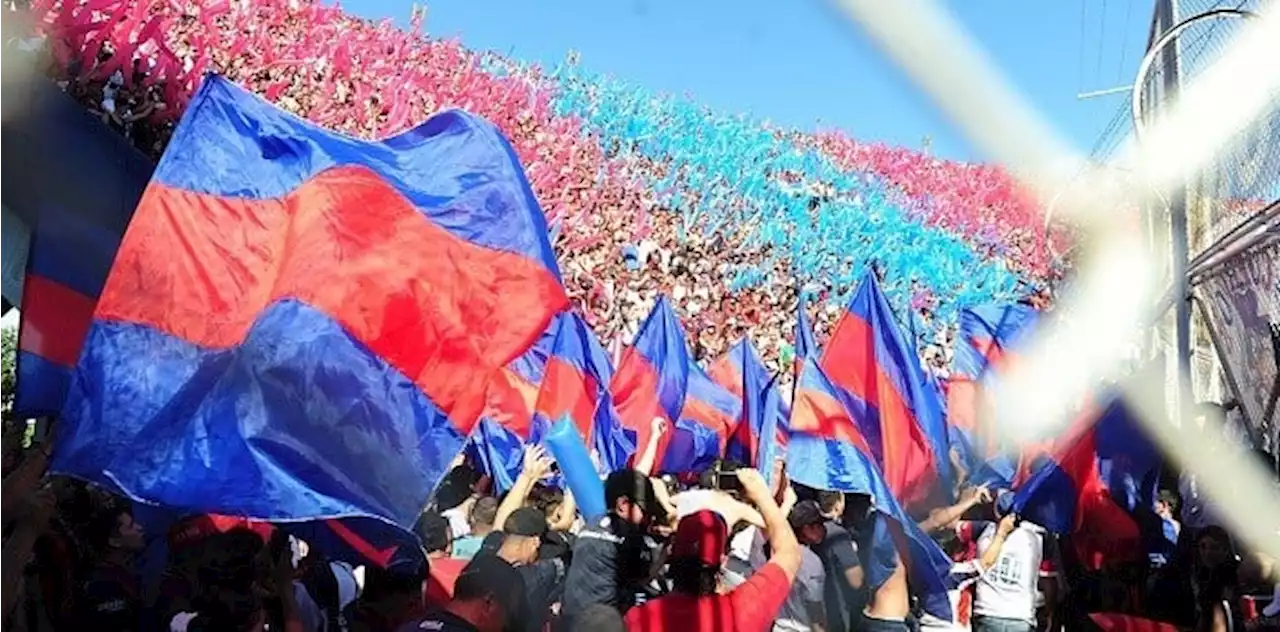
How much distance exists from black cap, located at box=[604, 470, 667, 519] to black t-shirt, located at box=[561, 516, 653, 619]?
0.09 metres

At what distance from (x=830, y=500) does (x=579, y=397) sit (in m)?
3.88

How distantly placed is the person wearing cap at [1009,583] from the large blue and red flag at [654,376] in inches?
144

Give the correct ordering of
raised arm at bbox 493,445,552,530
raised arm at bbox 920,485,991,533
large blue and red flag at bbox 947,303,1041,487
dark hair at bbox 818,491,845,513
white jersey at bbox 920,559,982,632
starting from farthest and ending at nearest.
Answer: large blue and red flag at bbox 947,303,1041,487, white jersey at bbox 920,559,982,632, raised arm at bbox 920,485,991,533, dark hair at bbox 818,491,845,513, raised arm at bbox 493,445,552,530

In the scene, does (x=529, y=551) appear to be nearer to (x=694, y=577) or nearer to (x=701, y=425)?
(x=694, y=577)

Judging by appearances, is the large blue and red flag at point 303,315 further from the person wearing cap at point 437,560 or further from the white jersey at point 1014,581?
the white jersey at point 1014,581

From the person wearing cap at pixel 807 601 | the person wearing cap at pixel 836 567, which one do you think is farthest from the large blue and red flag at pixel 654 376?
the person wearing cap at pixel 807 601

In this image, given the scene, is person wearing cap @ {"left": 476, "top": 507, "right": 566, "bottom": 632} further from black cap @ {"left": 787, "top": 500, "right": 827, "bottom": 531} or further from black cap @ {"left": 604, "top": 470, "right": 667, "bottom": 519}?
black cap @ {"left": 787, "top": 500, "right": 827, "bottom": 531}

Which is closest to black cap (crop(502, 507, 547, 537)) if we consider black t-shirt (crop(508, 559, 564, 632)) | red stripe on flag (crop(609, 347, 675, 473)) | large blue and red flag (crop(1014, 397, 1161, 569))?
black t-shirt (crop(508, 559, 564, 632))

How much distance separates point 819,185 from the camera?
4194 cm

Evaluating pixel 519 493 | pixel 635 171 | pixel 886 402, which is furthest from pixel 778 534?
pixel 635 171

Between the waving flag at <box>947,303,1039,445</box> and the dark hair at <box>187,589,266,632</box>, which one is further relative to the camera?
the waving flag at <box>947,303,1039,445</box>

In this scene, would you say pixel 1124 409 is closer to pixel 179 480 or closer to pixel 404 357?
pixel 404 357

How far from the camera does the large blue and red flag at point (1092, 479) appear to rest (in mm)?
7430

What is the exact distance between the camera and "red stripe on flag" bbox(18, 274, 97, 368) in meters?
5.81
